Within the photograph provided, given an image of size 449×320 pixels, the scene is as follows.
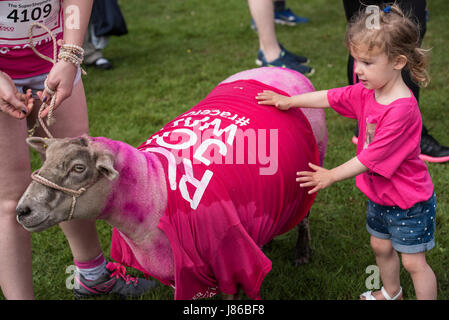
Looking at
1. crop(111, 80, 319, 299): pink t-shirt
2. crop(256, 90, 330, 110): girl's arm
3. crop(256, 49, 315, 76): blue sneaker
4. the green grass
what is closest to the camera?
crop(111, 80, 319, 299): pink t-shirt

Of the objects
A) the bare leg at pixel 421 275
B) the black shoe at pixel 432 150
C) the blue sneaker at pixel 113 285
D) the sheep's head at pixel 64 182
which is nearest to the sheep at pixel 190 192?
the sheep's head at pixel 64 182

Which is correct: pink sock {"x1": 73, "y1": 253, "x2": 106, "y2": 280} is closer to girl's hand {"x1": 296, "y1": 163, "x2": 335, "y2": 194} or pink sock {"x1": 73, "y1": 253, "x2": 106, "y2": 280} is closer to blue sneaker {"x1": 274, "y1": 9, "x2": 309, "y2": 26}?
girl's hand {"x1": 296, "y1": 163, "x2": 335, "y2": 194}

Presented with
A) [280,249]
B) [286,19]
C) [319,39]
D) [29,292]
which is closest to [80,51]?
[29,292]

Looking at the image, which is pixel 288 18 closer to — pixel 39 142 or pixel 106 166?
pixel 39 142

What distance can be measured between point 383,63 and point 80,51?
4.45 ft

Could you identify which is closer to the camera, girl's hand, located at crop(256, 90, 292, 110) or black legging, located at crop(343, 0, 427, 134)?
girl's hand, located at crop(256, 90, 292, 110)

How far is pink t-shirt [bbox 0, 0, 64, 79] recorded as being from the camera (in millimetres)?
2158

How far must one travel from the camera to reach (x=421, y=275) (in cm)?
244

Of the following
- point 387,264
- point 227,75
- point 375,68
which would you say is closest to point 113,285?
point 387,264

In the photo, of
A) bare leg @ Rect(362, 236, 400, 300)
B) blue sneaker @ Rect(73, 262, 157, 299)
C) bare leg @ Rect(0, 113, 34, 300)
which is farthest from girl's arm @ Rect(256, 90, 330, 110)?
blue sneaker @ Rect(73, 262, 157, 299)

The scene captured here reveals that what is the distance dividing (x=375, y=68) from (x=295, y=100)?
515 millimetres

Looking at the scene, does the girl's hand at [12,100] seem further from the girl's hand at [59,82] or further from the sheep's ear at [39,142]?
the sheep's ear at [39,142]

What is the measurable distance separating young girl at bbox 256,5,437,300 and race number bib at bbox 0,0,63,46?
110cm

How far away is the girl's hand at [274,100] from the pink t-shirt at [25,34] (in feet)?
3.46
